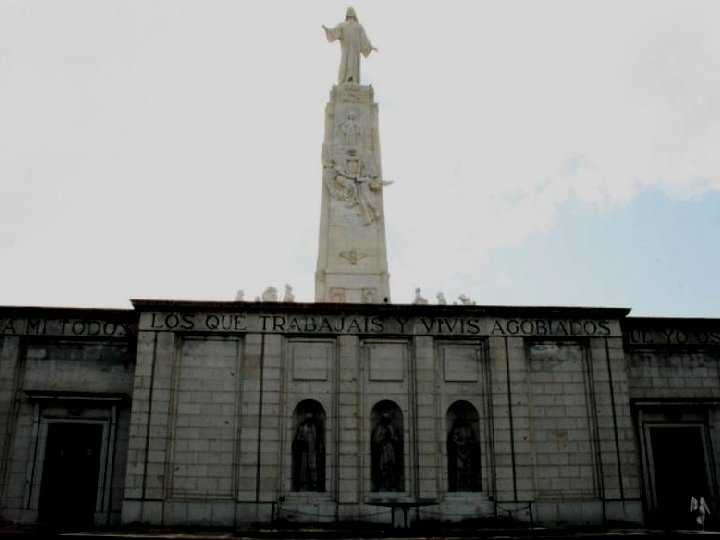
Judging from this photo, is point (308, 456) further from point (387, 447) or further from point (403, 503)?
point (403, 503)

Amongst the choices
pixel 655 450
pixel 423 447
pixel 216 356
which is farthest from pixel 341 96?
pixel 655 450

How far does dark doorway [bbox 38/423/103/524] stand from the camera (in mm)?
21750

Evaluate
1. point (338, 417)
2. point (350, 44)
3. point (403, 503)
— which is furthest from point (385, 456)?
point (350, 44)

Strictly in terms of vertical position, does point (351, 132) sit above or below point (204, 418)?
above

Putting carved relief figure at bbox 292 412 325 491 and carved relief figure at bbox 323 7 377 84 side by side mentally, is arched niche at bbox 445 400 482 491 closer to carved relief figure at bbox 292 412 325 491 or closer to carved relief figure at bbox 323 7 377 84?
carved relief figure at bbox 292 412 325 491

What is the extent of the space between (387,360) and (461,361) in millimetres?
2203

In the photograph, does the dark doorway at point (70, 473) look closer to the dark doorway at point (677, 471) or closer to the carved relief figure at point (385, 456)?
the carved relief figure at point (385, 456)

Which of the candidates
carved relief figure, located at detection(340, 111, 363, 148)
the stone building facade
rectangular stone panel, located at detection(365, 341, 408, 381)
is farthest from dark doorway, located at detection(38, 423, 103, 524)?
carved relief figure, located at detection(340, 111, 363, 148)

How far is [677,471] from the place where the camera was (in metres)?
23.0

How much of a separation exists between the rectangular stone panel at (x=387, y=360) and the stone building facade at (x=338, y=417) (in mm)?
42

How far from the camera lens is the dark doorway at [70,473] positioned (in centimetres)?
2175

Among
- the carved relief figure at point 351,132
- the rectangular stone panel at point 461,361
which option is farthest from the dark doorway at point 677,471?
the carved relief figure at point 351,132

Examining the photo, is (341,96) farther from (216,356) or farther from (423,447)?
(423,447)

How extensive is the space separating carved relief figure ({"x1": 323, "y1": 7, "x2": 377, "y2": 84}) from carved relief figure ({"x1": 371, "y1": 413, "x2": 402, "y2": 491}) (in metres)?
15.5
